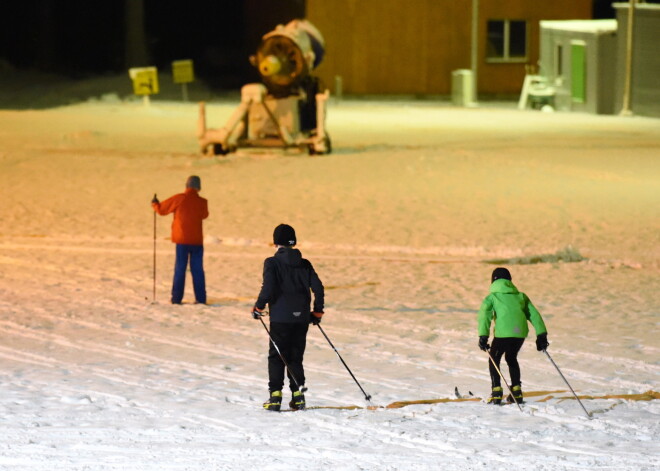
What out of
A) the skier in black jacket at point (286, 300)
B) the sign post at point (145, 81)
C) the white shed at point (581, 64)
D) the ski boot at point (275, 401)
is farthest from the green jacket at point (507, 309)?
the white shed at point (581, 64)

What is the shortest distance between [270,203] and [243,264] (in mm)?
4483

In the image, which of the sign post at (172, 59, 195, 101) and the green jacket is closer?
the green jacket

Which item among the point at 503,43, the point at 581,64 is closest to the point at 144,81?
the point at 581,64

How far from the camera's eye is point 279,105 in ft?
86.0

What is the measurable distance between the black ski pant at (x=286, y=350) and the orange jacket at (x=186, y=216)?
4136 mm

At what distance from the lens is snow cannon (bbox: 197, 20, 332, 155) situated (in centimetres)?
2558

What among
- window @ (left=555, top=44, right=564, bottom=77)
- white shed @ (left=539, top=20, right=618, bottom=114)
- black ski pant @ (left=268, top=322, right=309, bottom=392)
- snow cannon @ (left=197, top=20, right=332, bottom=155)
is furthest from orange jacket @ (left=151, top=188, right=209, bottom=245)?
window @ (left=555, top=44, right=564, bottom=77)

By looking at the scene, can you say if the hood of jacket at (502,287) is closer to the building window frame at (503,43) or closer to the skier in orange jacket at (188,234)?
the skier in orange jacket at (188,234)

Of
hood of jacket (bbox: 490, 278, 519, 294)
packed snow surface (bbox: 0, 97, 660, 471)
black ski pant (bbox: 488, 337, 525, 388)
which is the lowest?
packed snow surface (bbox: 0, 97, 660, 471)

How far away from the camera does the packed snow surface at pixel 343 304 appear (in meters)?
8.02

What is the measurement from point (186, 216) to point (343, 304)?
1.70 m

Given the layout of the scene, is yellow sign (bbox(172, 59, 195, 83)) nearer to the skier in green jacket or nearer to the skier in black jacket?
the skier in black jacket

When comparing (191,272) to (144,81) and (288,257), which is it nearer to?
(288,257)

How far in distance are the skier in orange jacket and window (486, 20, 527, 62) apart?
35182 mm
